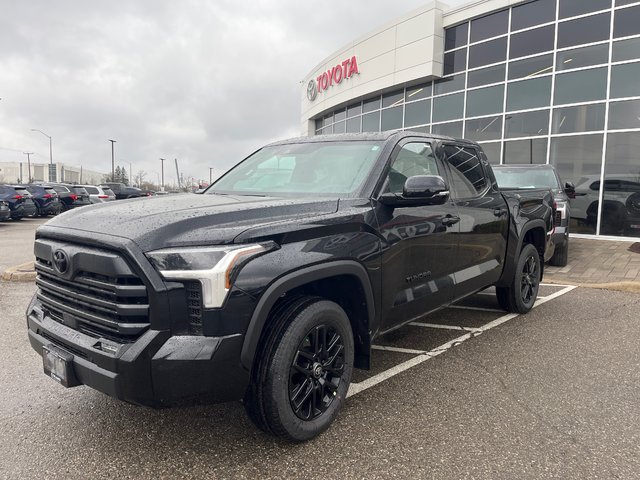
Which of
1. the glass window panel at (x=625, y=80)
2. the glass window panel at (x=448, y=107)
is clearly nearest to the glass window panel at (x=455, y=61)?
Answer: the glass window panel at (x=448, y=107)

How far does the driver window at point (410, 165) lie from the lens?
3.46 metres

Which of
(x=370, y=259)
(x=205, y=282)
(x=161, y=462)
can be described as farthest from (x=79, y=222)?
(x=370, y=259)

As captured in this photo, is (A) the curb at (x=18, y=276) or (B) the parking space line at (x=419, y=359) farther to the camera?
(A) the curb at (x=18, y=276)

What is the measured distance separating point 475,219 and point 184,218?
282cm

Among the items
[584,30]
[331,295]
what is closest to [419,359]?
[331,295]

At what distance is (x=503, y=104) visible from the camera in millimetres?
14406

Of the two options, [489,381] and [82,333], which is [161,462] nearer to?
[82,333]

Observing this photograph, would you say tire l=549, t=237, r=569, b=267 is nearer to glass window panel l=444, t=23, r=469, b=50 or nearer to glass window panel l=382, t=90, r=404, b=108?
glass window panel l=444, t=23, r=469, b=50

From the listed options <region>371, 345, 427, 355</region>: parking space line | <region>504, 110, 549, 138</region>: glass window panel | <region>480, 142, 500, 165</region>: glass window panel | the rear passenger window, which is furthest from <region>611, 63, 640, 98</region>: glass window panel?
<region>371, 345, 427, 355</region>: parking space line

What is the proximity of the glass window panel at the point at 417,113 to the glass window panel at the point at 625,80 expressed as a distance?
5.89 metres

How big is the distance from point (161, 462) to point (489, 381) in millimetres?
2410

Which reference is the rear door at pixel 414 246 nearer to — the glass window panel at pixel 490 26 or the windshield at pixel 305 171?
the windshield at pixel 305 171

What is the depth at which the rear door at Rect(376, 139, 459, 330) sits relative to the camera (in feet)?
10.6

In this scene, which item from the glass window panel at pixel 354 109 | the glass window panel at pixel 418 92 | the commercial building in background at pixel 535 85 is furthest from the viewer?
the glass window panel at pixel 354 109
